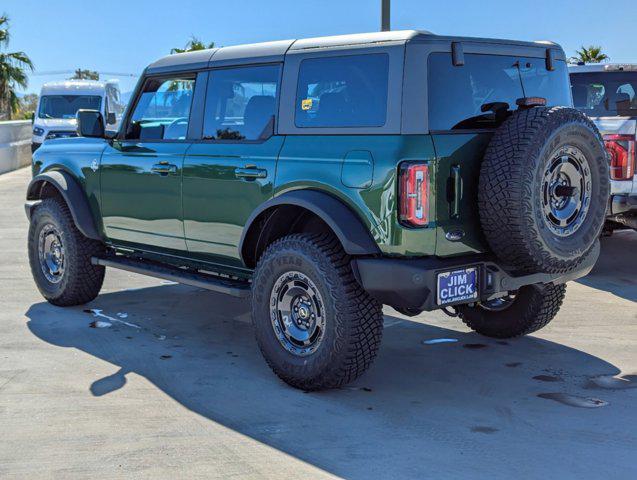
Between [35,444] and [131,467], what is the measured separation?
0.58 meters

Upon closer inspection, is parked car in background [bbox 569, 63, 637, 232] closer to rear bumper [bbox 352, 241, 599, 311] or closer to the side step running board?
rear bumper [bbox 352, 241, 599, 311]

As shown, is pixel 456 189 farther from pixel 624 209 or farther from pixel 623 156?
pixel 623 156

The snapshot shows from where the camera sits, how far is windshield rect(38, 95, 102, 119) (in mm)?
22312

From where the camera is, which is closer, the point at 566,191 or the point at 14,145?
the point at 566,191

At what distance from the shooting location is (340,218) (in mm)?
4488

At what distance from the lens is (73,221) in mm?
6715

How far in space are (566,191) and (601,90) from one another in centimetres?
505

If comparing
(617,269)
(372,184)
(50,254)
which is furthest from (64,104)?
(372,184)

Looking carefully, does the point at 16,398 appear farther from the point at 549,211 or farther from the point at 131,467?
the point at 549,211

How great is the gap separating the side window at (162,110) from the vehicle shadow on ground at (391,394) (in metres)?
1.43

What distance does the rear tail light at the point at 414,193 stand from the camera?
169 inches

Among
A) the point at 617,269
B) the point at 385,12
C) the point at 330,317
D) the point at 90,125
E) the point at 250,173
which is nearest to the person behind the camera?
the point at 330,317

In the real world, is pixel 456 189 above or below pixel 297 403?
above

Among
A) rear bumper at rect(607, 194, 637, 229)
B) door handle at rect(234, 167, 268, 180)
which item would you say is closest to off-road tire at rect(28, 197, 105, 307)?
door handle at rect(234, 167, 268, 180)
